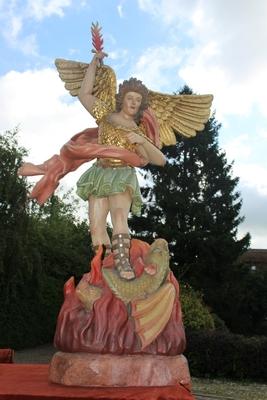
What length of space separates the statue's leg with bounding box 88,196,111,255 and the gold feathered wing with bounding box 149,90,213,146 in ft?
3.10

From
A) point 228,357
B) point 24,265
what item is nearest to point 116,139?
point 228,357

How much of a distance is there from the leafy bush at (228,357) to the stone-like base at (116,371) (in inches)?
261

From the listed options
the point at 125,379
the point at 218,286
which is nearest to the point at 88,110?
the point at 125,379

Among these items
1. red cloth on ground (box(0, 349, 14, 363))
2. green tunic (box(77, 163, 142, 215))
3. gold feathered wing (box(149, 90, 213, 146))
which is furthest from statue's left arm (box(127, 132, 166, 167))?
red cloth on ground (box(0, 349, 14, 363))

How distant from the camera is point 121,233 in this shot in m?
4.73

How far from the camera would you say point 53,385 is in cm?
432

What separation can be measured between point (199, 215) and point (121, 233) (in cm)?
1422

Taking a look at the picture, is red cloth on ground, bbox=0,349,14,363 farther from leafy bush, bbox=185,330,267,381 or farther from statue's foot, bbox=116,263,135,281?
leafy bush, bbox=185,330,267,381

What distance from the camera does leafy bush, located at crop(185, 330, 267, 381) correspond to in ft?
34.9

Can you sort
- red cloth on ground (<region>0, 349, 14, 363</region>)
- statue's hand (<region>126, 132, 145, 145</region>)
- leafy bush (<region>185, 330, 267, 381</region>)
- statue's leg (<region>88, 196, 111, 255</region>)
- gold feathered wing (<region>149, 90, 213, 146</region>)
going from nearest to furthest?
1. statue's hand (<region>126, 132, 145, 145</region>)
2. statue's leg (<region>88, 196, 111, 255</region>)
3. gold feathered wing (<region>149, 90, 213, 146</region>)
4. red cloth on ground (<region>0, 349, 14, 363</region>)
5. leafy bush (<region>185, 330, 267, 381</region>)

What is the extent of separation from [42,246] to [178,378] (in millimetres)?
13521

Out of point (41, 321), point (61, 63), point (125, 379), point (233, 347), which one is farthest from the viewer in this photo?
point (41, 321)

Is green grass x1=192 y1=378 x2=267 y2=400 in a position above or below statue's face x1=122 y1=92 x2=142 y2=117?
below

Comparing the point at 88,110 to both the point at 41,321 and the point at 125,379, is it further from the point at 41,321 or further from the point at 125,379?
the point at 41,321
